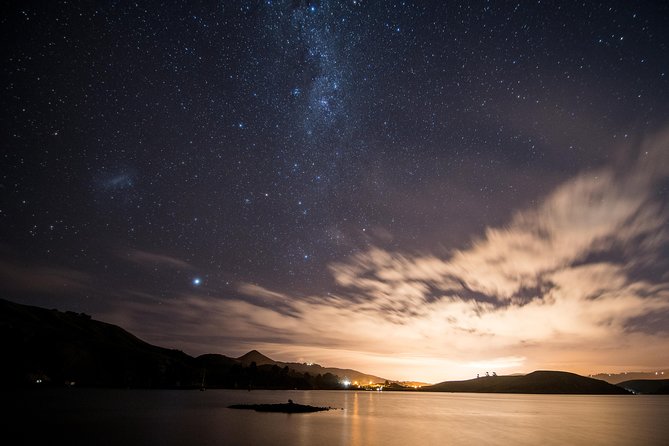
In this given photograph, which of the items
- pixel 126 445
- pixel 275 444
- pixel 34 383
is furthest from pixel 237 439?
pixel 34 383

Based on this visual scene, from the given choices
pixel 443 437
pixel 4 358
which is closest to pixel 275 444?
pixel 443 437

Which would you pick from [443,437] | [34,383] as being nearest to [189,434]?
[443,437]

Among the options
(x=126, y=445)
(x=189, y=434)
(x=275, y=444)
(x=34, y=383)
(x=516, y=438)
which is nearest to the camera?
(x=126, y=445)

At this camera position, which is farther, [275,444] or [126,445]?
[275,444]

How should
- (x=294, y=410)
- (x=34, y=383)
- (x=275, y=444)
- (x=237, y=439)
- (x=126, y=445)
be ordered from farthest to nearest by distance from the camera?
(x=34, y=383) < (x=294, y=410) < (x=237, y=439) < (x=275, y=444) < (x=126, y=445)

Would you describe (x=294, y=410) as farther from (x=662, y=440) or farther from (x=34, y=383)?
(x=34, y=383)

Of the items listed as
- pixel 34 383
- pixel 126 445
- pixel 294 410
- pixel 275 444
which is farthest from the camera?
pixel 34 383

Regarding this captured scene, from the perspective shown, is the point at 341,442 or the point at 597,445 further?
the point at 597,445

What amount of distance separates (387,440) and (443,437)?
436 inches

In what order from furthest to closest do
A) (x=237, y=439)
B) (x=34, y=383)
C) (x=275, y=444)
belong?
1. (x=34, y=383)
2. (x=237, y=439)
3. (x=275, y=444)

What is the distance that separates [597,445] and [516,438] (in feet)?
31.4

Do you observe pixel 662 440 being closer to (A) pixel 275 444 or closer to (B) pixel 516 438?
(B) pixel 516 438

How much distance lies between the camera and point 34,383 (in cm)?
17400

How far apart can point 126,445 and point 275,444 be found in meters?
13.9
